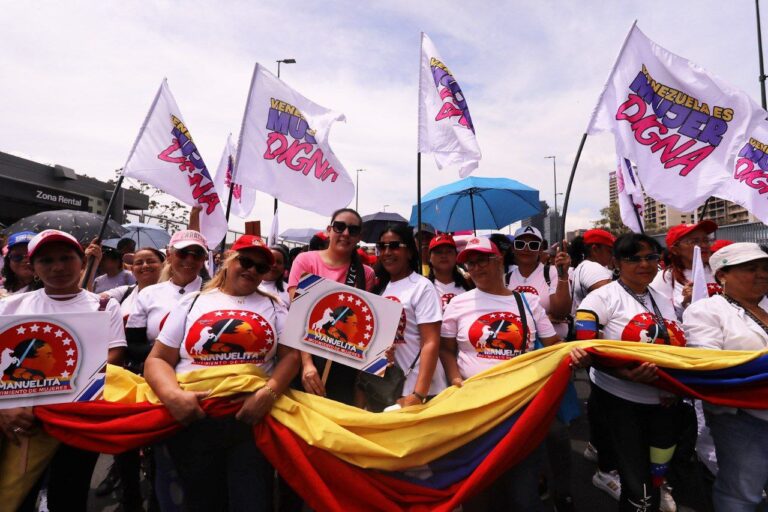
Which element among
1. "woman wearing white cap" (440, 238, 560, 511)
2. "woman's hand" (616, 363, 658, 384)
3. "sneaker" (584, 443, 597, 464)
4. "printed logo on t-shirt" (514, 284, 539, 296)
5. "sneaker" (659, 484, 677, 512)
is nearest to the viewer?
"woman's hand" (616, 363, 658, 384)

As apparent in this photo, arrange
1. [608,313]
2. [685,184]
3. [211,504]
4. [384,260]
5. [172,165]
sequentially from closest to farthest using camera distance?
[211,504], [608,313], [384,260], [685,184], [172,165]

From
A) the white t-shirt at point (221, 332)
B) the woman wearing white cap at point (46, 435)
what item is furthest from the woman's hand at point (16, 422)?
the white t-shirt at point (221, 332)

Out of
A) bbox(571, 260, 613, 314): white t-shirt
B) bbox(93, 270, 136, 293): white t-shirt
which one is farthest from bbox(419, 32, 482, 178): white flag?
bbox(93, 270, 136, 293): white t-shirt

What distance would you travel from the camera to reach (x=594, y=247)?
15.3 feet

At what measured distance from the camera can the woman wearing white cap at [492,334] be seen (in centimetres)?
241

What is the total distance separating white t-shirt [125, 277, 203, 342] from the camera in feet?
9.98

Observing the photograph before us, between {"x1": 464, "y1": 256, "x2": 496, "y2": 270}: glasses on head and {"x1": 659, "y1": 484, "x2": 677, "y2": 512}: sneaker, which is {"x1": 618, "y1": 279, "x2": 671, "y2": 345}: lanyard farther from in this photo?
{"x1": 659, "y1": 484, "x2": 677, "y2": 512}: sneaker

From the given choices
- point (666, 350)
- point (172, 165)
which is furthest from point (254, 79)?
point (666, 350)

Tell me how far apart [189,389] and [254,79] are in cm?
360

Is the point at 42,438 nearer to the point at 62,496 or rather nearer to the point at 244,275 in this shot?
the point at 62,496

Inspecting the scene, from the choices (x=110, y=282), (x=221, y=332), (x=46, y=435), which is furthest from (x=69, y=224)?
(x=221, y=332)

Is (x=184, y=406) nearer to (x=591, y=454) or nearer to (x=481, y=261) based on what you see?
(x=481, y=261)

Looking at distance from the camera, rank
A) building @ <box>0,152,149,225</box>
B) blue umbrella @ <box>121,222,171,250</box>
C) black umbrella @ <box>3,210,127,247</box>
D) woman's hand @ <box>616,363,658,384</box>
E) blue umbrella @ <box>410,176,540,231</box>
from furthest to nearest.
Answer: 1. building @ <box>0,152,149,225</box>
2. blue umbrella @ <box>121,222,171,250</box>
3. black umbrella @ <box>3,210,127,247</box>
4. blue umbrella @ <box>410,176,540,231</box>
5. woman's hand @ <box>616,363,658,384</box>

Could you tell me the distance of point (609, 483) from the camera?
3523mm
